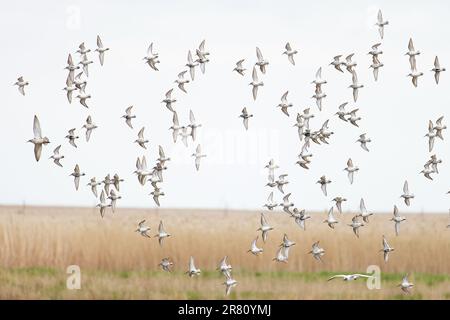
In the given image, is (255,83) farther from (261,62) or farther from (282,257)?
(282,257)

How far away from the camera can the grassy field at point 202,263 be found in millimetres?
23609

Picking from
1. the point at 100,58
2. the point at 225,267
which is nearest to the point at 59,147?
the point at 100,58

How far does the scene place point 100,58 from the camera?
2156 cm

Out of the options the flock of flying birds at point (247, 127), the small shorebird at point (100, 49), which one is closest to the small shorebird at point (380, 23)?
the flock of flying birds at point (247, 127)

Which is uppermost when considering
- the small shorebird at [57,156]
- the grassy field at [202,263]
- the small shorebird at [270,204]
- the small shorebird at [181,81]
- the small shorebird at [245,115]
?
the small shorebird at [181,81]

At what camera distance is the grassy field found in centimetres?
2361

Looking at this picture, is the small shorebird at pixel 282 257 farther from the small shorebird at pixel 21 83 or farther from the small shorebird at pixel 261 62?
the small shorebird at pixel 21 83

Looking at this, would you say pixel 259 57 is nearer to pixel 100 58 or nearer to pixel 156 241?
pixel 100 58

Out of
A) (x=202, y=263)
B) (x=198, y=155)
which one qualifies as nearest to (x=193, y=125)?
(x=198, y=155)

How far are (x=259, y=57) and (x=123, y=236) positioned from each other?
893cm

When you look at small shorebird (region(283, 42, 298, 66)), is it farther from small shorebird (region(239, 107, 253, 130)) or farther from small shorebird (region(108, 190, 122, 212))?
small shorebird (region(108, 190, 122, 212))

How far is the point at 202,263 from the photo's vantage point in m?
27.1
